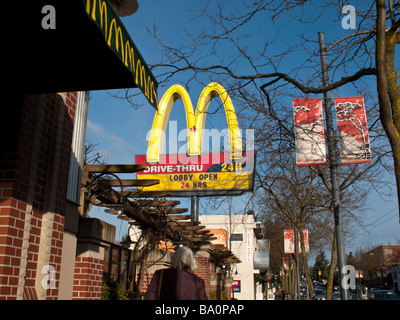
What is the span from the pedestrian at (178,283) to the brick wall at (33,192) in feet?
3.90

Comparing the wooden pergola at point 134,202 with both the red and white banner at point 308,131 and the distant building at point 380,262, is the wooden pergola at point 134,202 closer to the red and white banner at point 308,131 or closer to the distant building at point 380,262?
the red and white banner at point 308,131

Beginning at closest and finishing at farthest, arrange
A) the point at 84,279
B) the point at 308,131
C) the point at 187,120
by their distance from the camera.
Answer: the point at 84,279, the point at 308,131, the point at 187,120

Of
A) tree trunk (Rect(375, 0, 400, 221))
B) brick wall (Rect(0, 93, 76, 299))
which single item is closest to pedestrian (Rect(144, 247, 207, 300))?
brick wall (Rect(0, 93, 76, 299))

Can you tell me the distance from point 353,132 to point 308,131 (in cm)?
90

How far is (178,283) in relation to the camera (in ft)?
13.7

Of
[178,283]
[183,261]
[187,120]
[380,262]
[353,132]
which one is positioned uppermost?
[187,120]

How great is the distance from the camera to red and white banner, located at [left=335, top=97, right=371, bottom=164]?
8.53 metres

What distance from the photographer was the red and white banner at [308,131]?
8742 mm

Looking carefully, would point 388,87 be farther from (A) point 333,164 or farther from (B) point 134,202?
(B) point 134,202

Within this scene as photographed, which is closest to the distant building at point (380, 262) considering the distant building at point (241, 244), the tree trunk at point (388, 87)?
the distant building at point (241, 244)

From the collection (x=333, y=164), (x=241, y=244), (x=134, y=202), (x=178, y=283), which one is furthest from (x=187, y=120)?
(x=241, y=244)

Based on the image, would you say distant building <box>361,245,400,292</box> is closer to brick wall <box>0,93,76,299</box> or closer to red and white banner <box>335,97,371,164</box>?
red and white banner <box>335,97,371,164</box>
